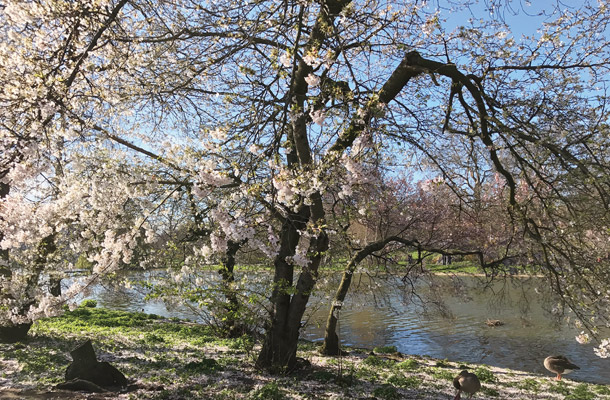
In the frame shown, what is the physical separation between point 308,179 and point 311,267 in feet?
9.88

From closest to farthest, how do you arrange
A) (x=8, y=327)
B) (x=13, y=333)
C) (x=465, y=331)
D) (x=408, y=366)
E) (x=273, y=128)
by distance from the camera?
1. (x=273, y=128)
2. (x=408, y=366)
3. (x=8, y=327)
4. (x=13, y=333)
5. (x=465, y=331)

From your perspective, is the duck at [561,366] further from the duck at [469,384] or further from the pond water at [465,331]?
the duck at [469,384]

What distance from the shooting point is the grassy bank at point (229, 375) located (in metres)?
5.89

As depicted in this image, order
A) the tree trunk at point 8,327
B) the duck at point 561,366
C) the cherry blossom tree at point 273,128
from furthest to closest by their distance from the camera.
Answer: the duck at point 561,366 → the tree trunk at point 8,327 → the cherry blossom tree at point 273,128

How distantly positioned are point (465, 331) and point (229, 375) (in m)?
10.0

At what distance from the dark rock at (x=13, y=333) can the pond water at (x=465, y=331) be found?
1.89 metres

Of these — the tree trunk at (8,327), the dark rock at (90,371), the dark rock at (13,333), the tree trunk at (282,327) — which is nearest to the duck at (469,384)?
the tree trunk at (282,327)

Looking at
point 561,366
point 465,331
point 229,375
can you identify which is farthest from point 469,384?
point 465,331

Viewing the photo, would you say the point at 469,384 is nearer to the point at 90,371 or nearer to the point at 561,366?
the point at 561,366

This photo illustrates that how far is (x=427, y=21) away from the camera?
15.8 feet

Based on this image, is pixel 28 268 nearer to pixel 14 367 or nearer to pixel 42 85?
pixel 14 367

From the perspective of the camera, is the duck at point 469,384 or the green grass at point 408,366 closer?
the duck at point 469,384

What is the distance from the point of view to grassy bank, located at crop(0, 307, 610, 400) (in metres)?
5.89

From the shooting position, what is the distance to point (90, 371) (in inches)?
236
